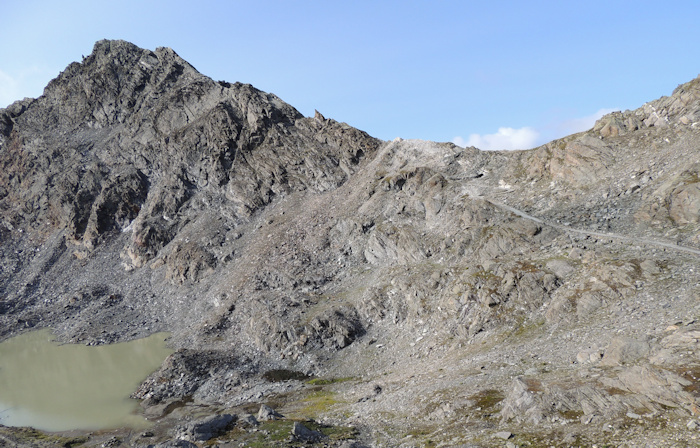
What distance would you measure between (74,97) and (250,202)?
3541 inches

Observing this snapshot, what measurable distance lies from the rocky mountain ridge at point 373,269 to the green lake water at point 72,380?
355cm

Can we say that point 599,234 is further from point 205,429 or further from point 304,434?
point 205,429

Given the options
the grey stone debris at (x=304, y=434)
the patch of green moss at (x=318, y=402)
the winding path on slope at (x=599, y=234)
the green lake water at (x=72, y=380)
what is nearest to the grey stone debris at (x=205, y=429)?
the patch of green moss at (x=318, y=402)

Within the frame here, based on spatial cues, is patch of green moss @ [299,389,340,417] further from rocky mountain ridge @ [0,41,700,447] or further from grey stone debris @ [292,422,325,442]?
grey stone debris @ [292,422,325,442]

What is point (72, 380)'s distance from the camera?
2372 inches

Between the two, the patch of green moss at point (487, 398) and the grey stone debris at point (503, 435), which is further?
the patch of green moss at point (487, 398)

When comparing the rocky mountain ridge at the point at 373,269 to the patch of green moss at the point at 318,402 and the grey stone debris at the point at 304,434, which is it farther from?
the grey stone debris at the point at 304,434

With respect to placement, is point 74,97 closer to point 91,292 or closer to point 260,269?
point 91,292

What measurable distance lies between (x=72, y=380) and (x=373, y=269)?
4844 centimetres

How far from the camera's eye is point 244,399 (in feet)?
146

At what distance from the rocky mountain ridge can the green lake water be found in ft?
11.6

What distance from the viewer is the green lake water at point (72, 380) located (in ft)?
153

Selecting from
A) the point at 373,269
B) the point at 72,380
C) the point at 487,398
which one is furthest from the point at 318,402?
the point at 72,380

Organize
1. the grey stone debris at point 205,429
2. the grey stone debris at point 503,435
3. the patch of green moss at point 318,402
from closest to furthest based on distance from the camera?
the grey stone debris at point 503,435 < the grey stone debris at point 205,429 < the patch of green moss at point 318,402
